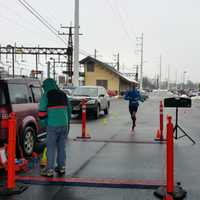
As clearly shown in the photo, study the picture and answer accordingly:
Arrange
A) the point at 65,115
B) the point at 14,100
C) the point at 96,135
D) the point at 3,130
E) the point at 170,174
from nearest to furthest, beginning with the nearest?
the point at 170,174 → the point at 65,115 → the point at 3,130 → the point at 14,100 → the point at 96,135

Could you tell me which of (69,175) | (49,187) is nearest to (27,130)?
(69,175)

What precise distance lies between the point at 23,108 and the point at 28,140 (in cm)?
79

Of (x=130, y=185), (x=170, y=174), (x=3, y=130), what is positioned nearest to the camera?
(x=170, y=174)

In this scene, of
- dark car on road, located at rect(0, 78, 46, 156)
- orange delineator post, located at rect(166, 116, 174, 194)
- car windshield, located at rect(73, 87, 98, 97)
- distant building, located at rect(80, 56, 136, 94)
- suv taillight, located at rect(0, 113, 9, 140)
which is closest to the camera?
orange delineator post, located at rect(166, 116, 174, 194)

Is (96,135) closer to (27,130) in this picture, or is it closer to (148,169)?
(27,130)

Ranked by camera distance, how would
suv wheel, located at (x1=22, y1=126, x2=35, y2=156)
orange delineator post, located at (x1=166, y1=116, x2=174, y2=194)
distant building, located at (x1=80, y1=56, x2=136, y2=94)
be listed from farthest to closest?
1. distant building, located at (x1=80, y1=56, x2=136, y2=94)
2. suv wheel, located at (x1=22, y1=126, x2=35, y2=156)
3. orange delineator post, located at (x1=166, y1=116, x2=174, y2=194)

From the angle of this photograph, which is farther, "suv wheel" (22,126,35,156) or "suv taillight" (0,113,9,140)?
"suv wheel" (22,126,35,156)

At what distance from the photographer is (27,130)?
8.32 metres

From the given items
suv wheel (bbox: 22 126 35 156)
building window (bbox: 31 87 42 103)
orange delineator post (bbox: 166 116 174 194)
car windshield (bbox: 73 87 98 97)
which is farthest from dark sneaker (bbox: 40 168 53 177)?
car windshield (bbox: 73 87 98 97)

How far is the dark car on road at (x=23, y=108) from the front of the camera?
24.1 ft

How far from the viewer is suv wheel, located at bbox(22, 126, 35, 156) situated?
8.15 meters

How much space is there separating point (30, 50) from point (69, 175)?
2123 inches

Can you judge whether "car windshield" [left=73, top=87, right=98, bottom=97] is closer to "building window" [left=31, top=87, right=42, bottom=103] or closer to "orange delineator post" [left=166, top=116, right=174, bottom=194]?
"building window" [left=31, top=87, right=42, bottom=103]

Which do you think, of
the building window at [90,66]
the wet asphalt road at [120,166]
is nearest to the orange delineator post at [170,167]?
the wet asphalt road at [120,166]
